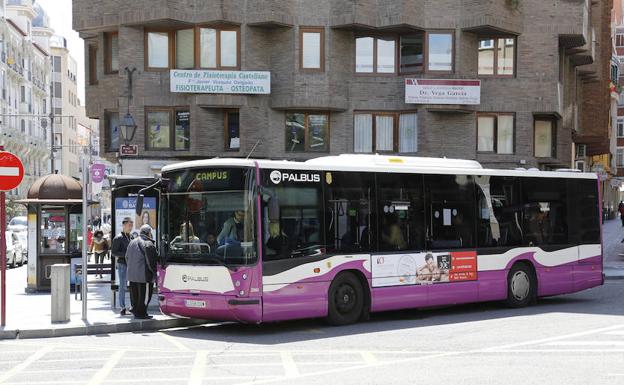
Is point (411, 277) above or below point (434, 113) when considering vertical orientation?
below

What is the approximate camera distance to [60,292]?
15.6 metres

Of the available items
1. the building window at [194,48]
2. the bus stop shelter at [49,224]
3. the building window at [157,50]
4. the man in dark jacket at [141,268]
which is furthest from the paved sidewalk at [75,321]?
the building window at [157,50]

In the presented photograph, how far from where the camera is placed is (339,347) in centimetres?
1295

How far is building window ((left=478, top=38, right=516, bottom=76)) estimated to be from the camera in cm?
3259

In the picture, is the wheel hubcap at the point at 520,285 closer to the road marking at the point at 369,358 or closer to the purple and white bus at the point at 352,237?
the purple and white bus at the point at 352,237

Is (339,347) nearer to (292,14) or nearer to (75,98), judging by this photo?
(292,14)

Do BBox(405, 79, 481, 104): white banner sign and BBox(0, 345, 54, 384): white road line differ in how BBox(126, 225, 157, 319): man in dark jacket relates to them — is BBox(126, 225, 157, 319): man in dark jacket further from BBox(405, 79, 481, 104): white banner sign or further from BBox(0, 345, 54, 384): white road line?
BBox(405, 79, 481, 104): white banner sign

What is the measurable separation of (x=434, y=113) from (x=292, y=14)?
5.93m

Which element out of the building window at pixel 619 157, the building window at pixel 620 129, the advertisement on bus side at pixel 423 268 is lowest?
the advertisement on bus side at pixel 423 268

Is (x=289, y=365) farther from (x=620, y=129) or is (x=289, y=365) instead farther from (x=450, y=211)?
(x=620, y=129)

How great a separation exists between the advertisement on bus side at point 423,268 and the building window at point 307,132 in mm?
14644

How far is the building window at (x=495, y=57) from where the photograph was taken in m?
32.6

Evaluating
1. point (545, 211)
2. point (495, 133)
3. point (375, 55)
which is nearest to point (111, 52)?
point (375, 55)

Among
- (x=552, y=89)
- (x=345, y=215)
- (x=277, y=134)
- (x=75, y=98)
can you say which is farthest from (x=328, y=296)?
(x=75, y=98)
